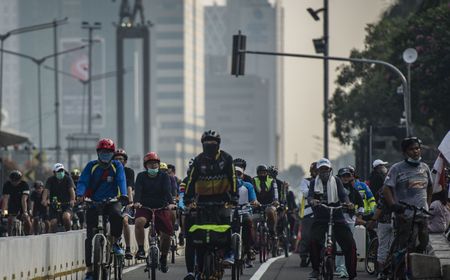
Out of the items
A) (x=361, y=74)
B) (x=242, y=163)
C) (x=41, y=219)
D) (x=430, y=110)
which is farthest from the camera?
(x=361, y=74)

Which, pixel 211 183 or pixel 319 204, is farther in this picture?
pixel 319 204

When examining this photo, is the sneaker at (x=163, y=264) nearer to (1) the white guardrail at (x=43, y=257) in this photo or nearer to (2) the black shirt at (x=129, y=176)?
(1) the white guardrail at (x=43, y=257)

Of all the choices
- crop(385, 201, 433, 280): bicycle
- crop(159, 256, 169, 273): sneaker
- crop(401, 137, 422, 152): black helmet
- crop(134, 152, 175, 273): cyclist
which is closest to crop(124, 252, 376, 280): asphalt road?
crop(159, 256, 169, 273): sneaker

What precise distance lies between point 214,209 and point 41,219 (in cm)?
1705

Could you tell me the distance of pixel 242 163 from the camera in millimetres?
25641

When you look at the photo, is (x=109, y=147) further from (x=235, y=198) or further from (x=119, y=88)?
(x=119, y=88)

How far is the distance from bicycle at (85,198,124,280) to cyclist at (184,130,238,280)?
1239mm

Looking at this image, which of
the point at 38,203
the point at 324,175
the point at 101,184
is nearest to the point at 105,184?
the point at 101,184

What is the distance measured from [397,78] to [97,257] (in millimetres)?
44140

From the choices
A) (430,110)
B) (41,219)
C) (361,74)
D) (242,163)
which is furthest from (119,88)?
(242,163)

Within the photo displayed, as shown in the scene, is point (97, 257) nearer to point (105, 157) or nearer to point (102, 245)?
point (102, 245)

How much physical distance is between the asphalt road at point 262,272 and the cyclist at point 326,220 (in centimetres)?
357

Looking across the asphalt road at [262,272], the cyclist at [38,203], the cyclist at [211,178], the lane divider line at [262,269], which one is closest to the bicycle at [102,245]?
the cyclist at [211,178]

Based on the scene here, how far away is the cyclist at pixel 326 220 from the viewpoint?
1970 cm
